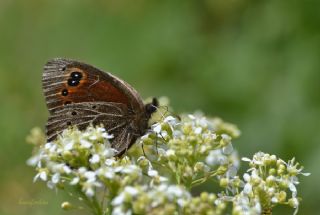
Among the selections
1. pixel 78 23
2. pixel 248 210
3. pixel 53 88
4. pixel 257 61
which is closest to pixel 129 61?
pixel 78 23

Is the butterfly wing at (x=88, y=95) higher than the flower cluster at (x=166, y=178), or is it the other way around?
the butterfly wing at (x=88, y=95)

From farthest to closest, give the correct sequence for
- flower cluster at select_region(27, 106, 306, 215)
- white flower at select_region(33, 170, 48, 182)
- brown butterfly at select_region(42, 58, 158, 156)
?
1. brown butterfly at select_region(42, 58, 158, 156)
2. white flower at select_region(33, 170, 48, 182)
3. flower cluster at select_region(27, 106, 306, 215)

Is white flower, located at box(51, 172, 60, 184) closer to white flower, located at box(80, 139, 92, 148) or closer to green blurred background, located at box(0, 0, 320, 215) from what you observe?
white flower, located at box(80, 139, 92, 148)

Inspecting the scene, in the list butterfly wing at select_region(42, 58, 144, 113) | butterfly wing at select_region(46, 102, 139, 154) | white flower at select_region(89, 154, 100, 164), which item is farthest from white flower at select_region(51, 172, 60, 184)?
butterfly wing at select_region(42, 58, 144, 113)

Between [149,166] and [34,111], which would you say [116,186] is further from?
[34,111]

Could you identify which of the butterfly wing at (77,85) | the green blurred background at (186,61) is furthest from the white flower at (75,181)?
the green blurred background at (186,61)

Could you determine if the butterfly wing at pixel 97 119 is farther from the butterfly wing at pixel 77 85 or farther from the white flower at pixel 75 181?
the white flower at pixel 75 181
